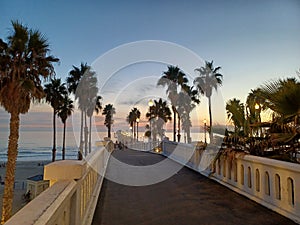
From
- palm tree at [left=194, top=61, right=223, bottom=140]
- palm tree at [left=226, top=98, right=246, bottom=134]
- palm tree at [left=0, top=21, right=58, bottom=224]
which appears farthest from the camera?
palm tree at [left=194, top=61, right=223, bottom=140]

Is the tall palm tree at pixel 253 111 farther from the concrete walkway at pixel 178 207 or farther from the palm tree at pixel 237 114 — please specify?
the concrete walkway at pixel 178 207

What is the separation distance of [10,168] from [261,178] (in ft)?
39.9

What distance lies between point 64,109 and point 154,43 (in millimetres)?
25530

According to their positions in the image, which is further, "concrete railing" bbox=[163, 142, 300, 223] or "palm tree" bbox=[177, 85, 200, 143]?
"palm tree" bbox=[177, 85, 200, 143]

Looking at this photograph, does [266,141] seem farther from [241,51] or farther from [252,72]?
[252,72]

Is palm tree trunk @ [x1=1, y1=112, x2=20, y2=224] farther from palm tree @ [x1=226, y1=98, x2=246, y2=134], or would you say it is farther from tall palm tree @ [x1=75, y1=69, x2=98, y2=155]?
tall palm tree @ [x1=75, y1=69, x2=98, y2=155]

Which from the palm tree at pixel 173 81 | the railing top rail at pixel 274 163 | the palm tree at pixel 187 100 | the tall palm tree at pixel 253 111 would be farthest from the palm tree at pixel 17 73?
the palm tree at pixel 187 100

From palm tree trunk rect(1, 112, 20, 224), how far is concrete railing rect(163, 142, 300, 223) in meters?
9.76

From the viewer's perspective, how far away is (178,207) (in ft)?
16.1

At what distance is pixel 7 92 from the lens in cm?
1370

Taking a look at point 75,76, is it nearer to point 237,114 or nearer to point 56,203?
point 237,114

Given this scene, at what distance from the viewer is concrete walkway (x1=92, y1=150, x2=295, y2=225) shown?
4.15 m

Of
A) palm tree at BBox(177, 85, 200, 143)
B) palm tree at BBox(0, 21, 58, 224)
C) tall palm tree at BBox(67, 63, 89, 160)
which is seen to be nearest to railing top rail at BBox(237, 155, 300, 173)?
palm tree at BBox(0, 21, 58, 224)

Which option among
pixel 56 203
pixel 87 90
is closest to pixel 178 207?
pixel 56 203
